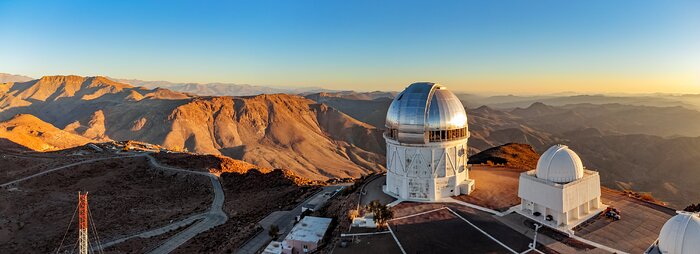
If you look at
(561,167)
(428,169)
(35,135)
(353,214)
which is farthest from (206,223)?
(35,135)

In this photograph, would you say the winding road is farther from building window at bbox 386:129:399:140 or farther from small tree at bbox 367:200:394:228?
building window at bbox 386:129:399:140

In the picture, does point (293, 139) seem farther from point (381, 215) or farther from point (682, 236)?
point (682, 236)

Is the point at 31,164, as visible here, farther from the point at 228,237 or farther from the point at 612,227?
the point at 612,227

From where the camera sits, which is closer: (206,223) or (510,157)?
(206,223)

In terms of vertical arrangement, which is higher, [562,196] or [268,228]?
[562,196]

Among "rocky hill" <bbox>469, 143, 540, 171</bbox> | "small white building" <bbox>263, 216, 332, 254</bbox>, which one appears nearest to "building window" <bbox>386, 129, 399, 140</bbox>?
"small white building" <bbox>263, 216, 332, 254</bbox>

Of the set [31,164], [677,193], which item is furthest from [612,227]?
[677,193]
